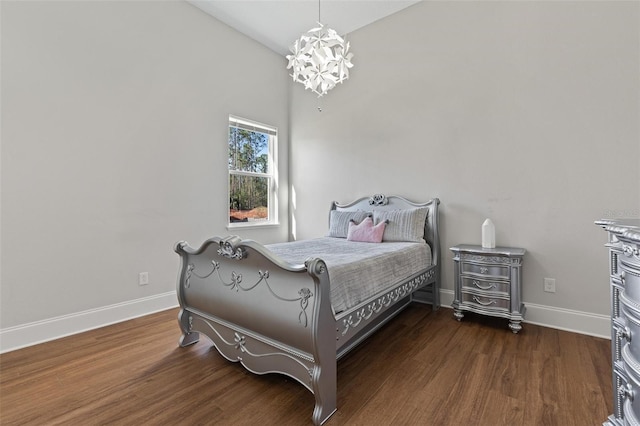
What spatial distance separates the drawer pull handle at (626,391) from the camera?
106 centimetres

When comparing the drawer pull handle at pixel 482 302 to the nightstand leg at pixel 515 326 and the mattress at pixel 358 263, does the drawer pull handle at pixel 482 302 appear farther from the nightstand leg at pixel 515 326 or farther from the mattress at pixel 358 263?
the mattress at pixel 358 263

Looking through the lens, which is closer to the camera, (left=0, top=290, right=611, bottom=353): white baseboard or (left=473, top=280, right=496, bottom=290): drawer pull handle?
(left=0, top=290, right=611, bottom=353): white baseboard

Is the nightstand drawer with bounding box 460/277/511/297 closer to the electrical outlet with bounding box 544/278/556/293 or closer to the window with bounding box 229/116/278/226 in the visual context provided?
the electrical outlet with bounding box 544/278/556/293

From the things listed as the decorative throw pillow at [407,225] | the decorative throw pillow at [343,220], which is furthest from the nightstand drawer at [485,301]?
the decorative throw pillow at [343,220]

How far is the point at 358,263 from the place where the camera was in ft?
6.47

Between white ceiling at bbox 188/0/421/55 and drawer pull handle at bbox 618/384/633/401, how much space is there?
381 cm

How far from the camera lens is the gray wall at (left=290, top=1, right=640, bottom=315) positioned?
245 cm

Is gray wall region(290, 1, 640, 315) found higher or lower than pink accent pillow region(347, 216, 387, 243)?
higher

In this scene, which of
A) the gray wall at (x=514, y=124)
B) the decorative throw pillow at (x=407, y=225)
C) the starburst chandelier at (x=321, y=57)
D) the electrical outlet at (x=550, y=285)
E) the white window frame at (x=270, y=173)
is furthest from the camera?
the white window frame at (x=270, y=173)

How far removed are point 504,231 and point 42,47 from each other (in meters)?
4.37

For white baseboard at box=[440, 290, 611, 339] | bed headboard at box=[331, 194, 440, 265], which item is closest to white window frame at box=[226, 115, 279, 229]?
bed headboard at box=[331, 194, 440, 265]

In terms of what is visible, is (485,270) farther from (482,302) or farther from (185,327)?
(185,327)

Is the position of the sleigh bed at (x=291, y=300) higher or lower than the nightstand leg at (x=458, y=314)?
higher

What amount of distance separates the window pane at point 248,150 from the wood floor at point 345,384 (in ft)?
7.65
